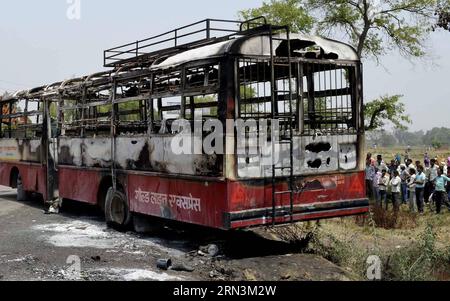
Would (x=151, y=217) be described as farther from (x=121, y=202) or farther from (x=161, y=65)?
(x=161, y=65)

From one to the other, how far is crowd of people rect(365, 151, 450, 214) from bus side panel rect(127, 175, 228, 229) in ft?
28.0

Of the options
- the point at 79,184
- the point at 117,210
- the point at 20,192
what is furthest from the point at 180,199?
the point at 20,192

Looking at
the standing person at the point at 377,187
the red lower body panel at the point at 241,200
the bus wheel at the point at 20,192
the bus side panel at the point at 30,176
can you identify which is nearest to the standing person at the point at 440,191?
the standing person at the point at 377,187

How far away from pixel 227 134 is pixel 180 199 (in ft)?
5.41

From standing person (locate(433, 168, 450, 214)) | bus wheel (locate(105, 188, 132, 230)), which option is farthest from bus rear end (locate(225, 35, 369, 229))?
standing person (locate(433, 168, 450, 214))

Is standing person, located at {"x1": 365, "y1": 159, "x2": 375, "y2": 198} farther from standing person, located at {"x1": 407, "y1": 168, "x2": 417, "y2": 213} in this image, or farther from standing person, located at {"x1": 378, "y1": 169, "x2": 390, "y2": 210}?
standing person, located at {"x1": 407, "y1": 168, "x2": 417, "y2": 213}

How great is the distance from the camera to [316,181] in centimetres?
880

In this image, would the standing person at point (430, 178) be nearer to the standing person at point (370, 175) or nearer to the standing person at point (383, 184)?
the standing person at point (383, 184)

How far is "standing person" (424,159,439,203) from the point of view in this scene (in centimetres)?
1625

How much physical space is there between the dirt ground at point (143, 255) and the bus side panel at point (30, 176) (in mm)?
2381

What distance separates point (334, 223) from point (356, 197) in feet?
15.5

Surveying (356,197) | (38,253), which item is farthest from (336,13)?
(38,253)

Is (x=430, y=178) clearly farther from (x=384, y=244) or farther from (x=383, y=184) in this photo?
(x=384, y=244)
